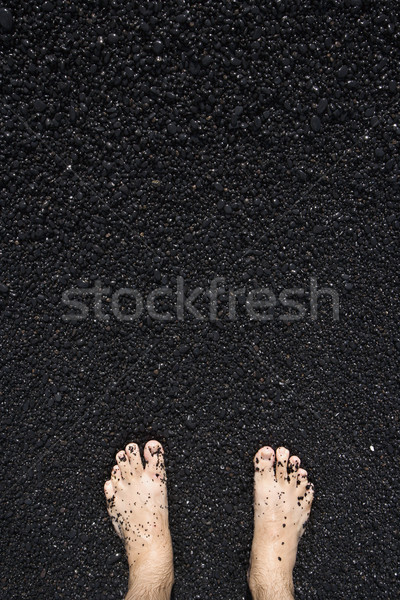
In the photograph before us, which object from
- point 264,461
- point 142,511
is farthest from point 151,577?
point 264,461

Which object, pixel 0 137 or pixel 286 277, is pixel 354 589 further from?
pixel 0 137

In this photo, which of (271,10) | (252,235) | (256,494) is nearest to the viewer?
(271,10)

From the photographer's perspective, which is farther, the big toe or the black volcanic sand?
the big toe

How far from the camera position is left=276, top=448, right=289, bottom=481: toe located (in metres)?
1.63

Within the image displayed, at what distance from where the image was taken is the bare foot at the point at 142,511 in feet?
5.37

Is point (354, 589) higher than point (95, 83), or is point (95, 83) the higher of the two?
point (95, 83)

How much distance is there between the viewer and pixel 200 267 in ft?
5.09

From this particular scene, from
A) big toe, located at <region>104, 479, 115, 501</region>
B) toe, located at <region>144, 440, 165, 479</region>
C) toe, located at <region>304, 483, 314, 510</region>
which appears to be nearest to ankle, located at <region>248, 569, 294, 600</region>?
toe, located at <region>304, 483, 314, 510</region>

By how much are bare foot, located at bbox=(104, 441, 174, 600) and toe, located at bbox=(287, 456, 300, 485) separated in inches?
20.2

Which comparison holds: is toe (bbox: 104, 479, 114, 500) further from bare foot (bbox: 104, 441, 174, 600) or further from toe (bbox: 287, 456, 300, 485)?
toe (bbox: 287, 456, 300, 485)

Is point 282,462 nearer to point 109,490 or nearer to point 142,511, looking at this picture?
point 142,511

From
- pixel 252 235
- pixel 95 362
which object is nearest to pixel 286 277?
pixel 252 235

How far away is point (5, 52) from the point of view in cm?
140

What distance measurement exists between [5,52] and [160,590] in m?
2.11
